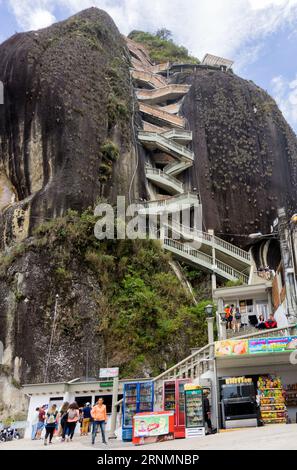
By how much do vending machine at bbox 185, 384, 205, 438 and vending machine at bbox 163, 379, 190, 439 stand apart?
284mm

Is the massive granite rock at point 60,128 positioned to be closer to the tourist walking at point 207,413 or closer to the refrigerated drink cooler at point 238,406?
the tourist walking at point 207,413

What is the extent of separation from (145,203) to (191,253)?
4992 millimetres

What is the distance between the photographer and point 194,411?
12.3m

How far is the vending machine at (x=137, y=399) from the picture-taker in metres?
12.9

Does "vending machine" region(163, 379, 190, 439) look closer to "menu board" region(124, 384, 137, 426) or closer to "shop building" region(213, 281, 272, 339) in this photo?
"menu board" region(124, 384, 137, 426)

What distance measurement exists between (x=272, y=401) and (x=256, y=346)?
1764 mm

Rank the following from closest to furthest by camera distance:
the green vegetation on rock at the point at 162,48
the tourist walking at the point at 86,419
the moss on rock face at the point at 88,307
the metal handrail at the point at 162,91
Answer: the tourist walking at the point at 86,419 → the moss on rock face at the point at 88,307 → the metal handrail at the point at 162,91 → the green vegetation on rock at the point at 162,48

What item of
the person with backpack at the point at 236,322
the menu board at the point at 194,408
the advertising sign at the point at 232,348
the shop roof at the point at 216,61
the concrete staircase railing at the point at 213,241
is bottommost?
the menu board at the point at 194,408

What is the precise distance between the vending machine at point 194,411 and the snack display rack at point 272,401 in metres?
2.48

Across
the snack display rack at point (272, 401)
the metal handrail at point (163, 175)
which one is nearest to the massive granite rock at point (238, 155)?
the metal handrail at point (163, 175)

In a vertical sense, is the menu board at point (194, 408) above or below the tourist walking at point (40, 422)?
above

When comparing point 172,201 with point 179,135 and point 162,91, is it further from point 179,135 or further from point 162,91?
point 162,91
